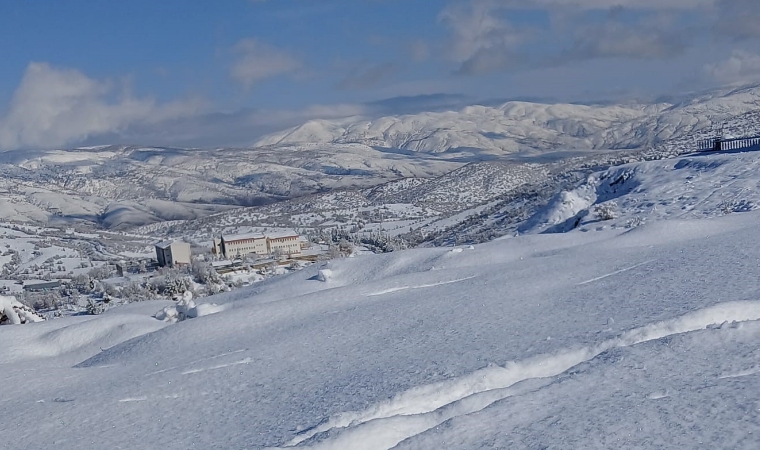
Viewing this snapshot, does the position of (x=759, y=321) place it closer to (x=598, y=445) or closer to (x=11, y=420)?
(x=598, y=445)

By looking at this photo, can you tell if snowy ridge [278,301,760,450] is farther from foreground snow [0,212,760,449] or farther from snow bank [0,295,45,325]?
snow bank [0,295,45,325]

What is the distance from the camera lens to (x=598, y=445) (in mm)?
5691

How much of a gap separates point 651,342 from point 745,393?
1986mm

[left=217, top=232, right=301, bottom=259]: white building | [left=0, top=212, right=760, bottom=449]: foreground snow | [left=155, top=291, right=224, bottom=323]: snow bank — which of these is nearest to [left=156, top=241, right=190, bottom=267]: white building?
[left=217, top=232, right=301, bottom=259]: white building

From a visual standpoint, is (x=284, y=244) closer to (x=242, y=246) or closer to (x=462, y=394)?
(x=242, y=246)

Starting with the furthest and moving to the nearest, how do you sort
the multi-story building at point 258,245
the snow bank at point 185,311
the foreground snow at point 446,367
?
the multi-story building at point 258,245
the snow bank at point 185,311
the foreground snow at point 446,367

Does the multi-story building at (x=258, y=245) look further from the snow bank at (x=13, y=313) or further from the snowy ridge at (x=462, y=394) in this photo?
the snowy ridge at (x=462, y=394)

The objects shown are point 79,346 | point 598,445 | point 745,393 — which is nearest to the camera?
point 598,445

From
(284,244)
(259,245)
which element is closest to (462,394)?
(284,244)

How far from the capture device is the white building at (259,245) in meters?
77.7

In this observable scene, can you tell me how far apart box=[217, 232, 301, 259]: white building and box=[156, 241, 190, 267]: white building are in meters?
6.54

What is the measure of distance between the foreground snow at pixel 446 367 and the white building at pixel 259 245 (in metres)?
62.0

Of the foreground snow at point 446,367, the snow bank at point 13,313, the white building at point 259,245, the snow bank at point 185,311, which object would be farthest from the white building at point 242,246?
the foreground snow at point 446,367

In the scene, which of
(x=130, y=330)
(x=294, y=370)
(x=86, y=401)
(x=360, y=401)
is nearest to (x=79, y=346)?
(x=130, y=330)
